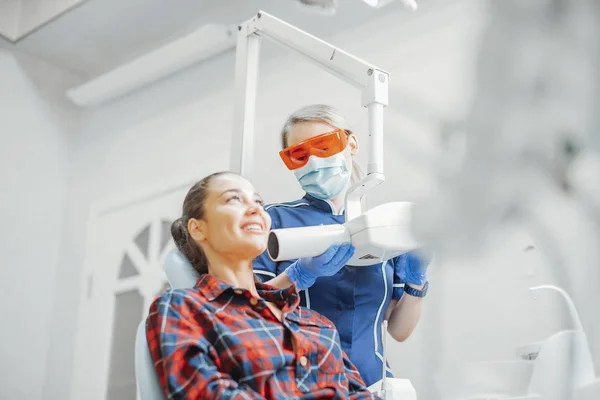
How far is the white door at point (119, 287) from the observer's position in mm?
3010

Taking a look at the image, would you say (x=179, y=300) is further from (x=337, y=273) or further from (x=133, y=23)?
(x=133, y=23)

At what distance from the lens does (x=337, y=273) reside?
1.48m

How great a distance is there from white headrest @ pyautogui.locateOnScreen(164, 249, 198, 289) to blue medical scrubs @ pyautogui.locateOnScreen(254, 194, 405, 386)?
19 cm

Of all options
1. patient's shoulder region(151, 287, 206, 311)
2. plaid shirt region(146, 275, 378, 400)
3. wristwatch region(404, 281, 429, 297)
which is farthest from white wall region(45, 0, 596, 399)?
patient's shoulder region(151, 287, 206, 311)

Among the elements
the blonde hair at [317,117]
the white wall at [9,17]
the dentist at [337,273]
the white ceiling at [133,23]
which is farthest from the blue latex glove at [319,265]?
the white wall at [9,17]

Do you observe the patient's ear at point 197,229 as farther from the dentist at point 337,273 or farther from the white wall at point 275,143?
the white wall at point 275,143

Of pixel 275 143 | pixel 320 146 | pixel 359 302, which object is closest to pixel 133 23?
pixel 275 143

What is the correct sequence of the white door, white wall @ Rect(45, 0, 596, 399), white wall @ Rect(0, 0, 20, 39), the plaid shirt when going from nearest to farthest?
the plaid shirt < white wall @ Rect(45, 0, 596, 399) < the white door < white wall @ Rect(0, 0, 20, 39)

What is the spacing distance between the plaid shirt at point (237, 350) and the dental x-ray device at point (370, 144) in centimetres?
15

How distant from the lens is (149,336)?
1114mm

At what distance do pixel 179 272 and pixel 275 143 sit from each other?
1377 mm

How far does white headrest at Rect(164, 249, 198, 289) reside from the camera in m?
1.38

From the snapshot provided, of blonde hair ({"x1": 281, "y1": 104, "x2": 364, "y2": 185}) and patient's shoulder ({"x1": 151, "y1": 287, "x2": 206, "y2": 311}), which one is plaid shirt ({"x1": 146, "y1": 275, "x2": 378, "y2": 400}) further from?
blonde hair ({"x1": 281, "y1": 104, "x2": 364, "y2": 185})

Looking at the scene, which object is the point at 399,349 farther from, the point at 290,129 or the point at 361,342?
the point at 290,129
